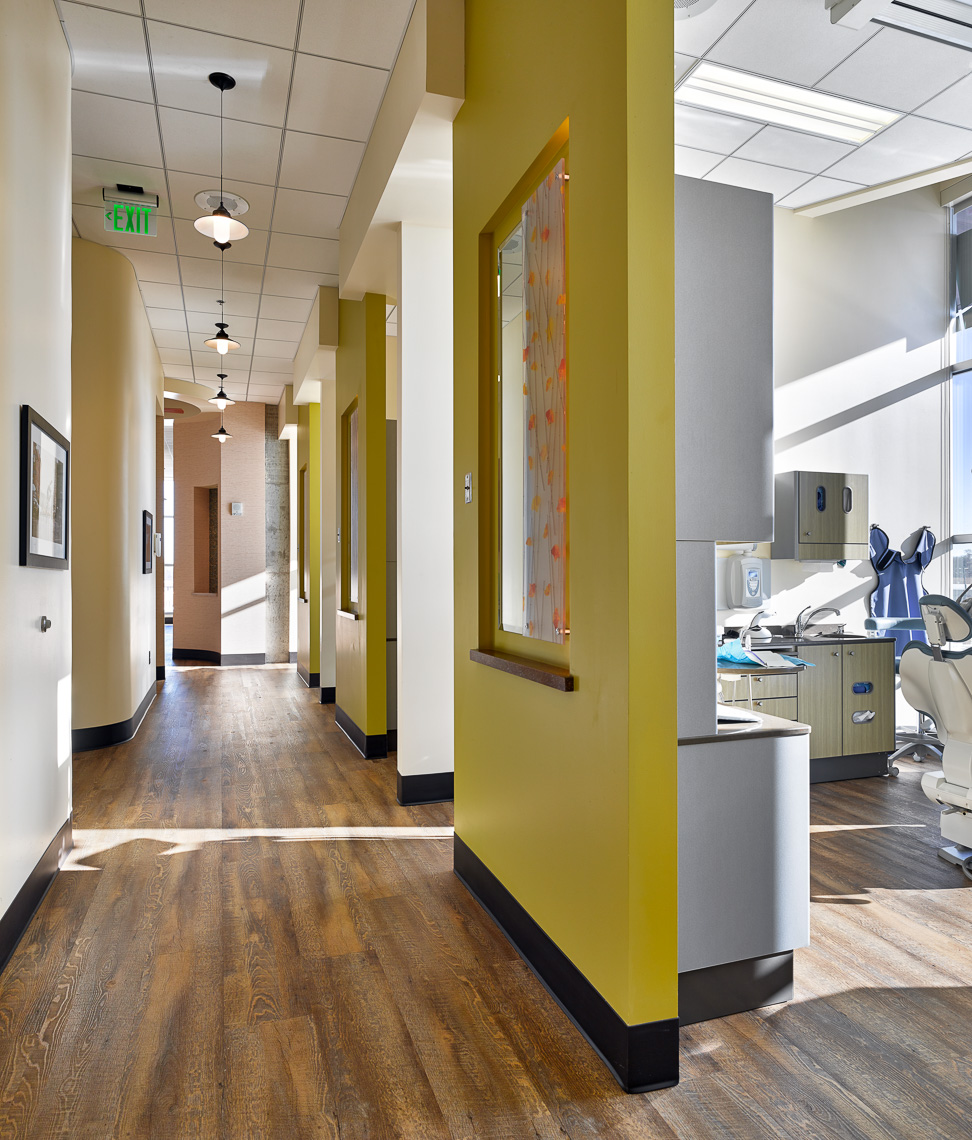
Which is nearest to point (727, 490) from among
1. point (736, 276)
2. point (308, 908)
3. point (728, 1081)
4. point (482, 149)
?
point (736, 276)

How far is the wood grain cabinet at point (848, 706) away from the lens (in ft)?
14.8

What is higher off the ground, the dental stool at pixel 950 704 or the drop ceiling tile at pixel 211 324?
the drop ceiling tile at pixel 211 324

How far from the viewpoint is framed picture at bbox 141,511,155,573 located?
22.2 feet

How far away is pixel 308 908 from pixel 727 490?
2071 mm

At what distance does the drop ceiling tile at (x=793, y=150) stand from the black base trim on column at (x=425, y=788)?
392cm

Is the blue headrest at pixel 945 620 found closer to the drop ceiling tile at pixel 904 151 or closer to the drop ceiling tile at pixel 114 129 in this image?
the drop ceiling tile at pixel 904 151

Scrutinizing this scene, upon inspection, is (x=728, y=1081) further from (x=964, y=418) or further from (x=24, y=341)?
(x=964, y=418)

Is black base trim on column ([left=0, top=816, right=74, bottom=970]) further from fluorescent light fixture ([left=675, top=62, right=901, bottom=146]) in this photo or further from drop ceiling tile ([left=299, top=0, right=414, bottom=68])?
fluorescent light fixture ([left=675, top=62, right=901, bottom=146])

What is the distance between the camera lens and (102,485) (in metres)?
5.63

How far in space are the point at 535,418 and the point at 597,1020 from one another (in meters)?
1.73

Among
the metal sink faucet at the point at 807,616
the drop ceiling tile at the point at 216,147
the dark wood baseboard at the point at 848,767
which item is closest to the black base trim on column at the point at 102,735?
the drop ceiling tile at the point at 216,147

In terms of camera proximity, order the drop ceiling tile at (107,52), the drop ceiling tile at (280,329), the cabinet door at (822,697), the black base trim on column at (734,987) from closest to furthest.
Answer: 1. the black base trim on column at (734,987)
2. the drop ceiling tile at (107,52)
3. the cabinet door at (822,697)
4. the drop ceiling tile at (280,329)

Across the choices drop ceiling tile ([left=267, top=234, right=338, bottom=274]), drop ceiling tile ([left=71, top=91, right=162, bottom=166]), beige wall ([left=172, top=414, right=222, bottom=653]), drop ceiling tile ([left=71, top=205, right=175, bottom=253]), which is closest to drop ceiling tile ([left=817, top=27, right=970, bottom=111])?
drop ceiling tile ([left=267, top=234, right=338, bottom=274])

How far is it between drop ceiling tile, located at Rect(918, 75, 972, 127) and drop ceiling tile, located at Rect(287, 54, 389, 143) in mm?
2767
